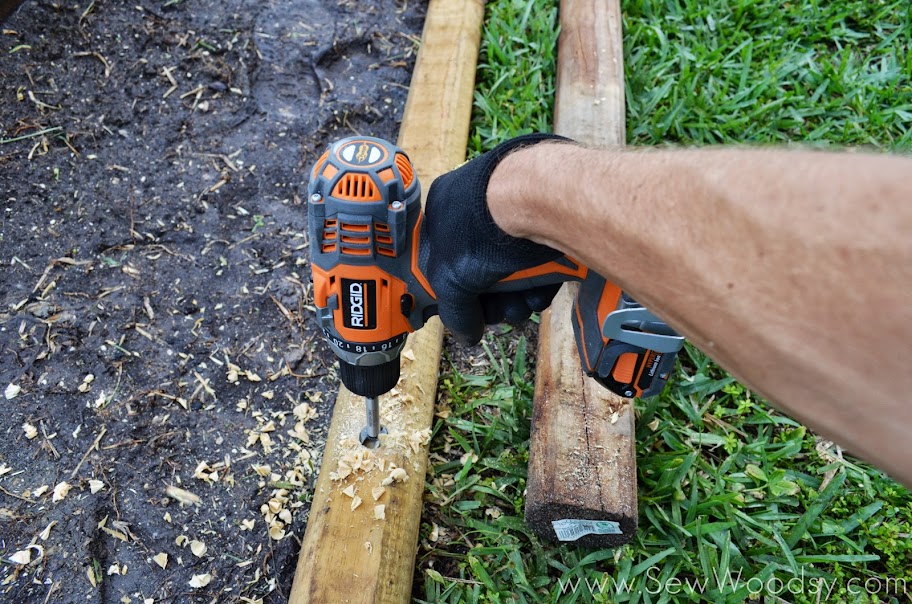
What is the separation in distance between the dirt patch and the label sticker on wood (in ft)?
2.54

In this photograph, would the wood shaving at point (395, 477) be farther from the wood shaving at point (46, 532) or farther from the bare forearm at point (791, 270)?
the bare forearm at point (791, 270)

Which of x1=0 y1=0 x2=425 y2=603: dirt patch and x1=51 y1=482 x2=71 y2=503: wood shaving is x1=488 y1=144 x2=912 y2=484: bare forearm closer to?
x1=0 y1=0 x2=425 y2=603: dirt patch

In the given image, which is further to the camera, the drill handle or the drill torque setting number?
the drill torque setting number

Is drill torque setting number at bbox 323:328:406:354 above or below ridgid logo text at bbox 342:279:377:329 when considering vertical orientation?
below

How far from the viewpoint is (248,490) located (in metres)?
2.04

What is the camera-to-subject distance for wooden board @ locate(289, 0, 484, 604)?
1665 mm

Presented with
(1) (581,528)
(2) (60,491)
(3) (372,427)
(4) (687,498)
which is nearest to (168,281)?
(2) (60,491)

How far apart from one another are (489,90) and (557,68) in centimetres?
33

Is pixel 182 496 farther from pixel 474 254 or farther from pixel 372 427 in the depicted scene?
pixel 474 254

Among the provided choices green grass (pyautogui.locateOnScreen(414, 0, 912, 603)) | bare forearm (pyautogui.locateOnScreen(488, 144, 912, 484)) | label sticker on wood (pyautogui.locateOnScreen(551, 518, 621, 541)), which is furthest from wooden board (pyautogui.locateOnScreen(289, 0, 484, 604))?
bare forearm (pyautogui.locateOnScreen(488, 144, 912, 484))

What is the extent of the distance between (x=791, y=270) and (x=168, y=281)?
2243 mm

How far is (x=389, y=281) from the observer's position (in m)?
1.57

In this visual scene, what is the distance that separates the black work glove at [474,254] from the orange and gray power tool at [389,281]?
2.1 inches

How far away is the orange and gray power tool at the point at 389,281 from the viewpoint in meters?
1.40
